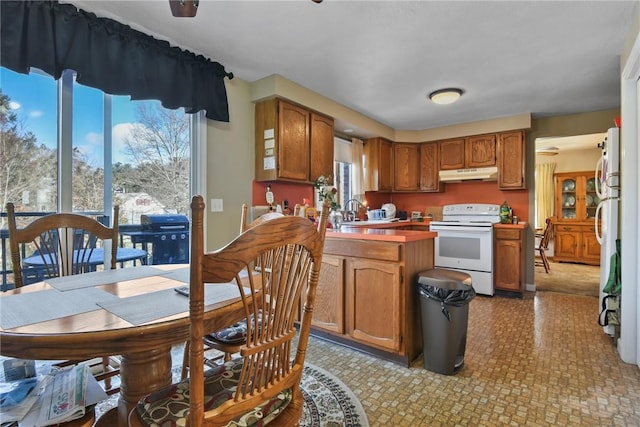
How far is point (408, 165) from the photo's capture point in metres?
5.18

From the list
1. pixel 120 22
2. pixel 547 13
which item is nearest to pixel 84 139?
pixel 120 22

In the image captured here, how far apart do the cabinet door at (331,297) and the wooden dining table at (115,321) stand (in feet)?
4.22

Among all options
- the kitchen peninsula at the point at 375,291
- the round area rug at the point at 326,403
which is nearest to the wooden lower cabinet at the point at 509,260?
the kitchen peninsula at the point at 375,291

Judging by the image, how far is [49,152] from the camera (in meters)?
2.11

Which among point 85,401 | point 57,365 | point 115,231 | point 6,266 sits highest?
point 115,231

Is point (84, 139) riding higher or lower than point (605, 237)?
higher

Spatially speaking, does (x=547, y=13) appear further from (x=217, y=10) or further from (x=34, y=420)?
(x=34, y=420)

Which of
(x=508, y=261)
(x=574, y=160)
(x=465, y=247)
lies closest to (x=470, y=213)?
(x=465, y=247)

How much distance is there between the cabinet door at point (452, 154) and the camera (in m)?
4.79

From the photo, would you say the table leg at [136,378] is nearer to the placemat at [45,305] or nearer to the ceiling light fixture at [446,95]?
the placemat at [45,305]

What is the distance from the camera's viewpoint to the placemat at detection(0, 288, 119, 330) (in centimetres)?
98

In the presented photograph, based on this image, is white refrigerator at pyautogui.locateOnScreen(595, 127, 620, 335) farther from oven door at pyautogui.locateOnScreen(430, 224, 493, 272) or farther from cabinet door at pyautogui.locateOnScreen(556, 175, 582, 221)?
cabinet door at pyautogui.locateOnScreen(556, 175, 582, 221)

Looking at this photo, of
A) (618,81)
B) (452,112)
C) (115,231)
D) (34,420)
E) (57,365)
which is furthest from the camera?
(452,112)

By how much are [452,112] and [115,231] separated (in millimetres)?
4051
